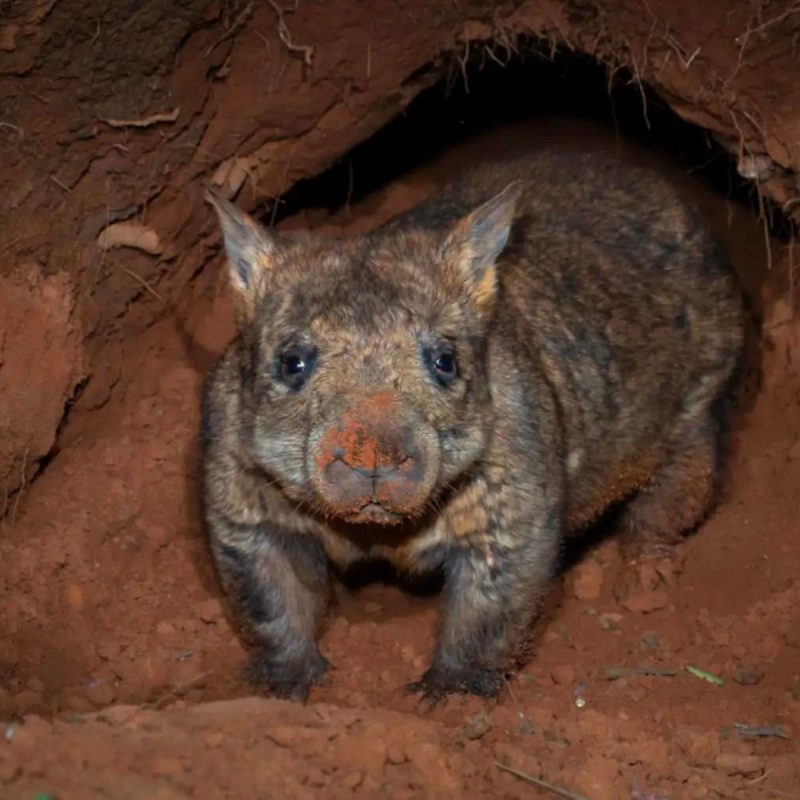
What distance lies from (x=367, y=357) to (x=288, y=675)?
127cm

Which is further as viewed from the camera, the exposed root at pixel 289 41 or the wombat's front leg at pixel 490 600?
the exposed root at pixel 289 41

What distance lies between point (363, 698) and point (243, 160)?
229cm

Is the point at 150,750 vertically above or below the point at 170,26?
below

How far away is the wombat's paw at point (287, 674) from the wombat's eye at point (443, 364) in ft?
3.93

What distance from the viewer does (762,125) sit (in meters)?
5.40

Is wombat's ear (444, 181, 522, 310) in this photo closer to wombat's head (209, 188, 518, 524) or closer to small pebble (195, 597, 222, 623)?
wombat's head (209, 188, 518, 524)

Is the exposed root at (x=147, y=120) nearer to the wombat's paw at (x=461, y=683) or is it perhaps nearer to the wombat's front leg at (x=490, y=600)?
the wombat's front leg at (x=490, y=600)

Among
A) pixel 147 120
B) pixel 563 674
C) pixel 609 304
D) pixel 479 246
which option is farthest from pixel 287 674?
pixel 147 120

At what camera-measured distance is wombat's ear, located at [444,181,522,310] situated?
187 inches

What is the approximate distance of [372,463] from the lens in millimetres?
4016

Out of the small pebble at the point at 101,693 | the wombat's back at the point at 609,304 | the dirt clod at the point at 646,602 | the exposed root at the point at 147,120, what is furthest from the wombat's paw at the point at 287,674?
the exposed root at the point at 147,120

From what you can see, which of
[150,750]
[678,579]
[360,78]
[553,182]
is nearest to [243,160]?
[360,78]

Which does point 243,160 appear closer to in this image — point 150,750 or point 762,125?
point 762,125

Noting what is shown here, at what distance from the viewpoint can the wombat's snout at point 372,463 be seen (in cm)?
403
